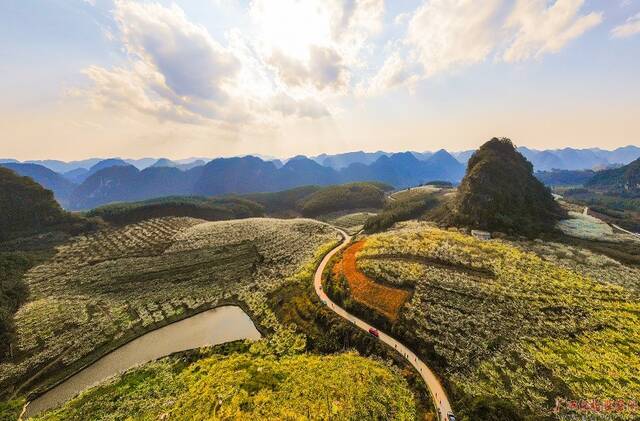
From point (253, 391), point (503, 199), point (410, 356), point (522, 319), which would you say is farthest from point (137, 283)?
point (503, 199)

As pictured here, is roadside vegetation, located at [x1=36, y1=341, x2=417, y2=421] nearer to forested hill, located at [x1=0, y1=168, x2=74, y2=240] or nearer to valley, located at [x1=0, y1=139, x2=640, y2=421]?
valley, located at [x1=0, y1=139, x2=640, y2=421]

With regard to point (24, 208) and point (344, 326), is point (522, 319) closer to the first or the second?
point (344, 326)

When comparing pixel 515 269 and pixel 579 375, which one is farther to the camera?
pixel 515 269

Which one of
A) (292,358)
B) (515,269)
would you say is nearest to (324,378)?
(292,358)

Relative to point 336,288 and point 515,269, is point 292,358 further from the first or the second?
point 515,269

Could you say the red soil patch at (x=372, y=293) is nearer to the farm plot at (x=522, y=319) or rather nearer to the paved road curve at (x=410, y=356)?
the farm plot at (x=522, y=319)
